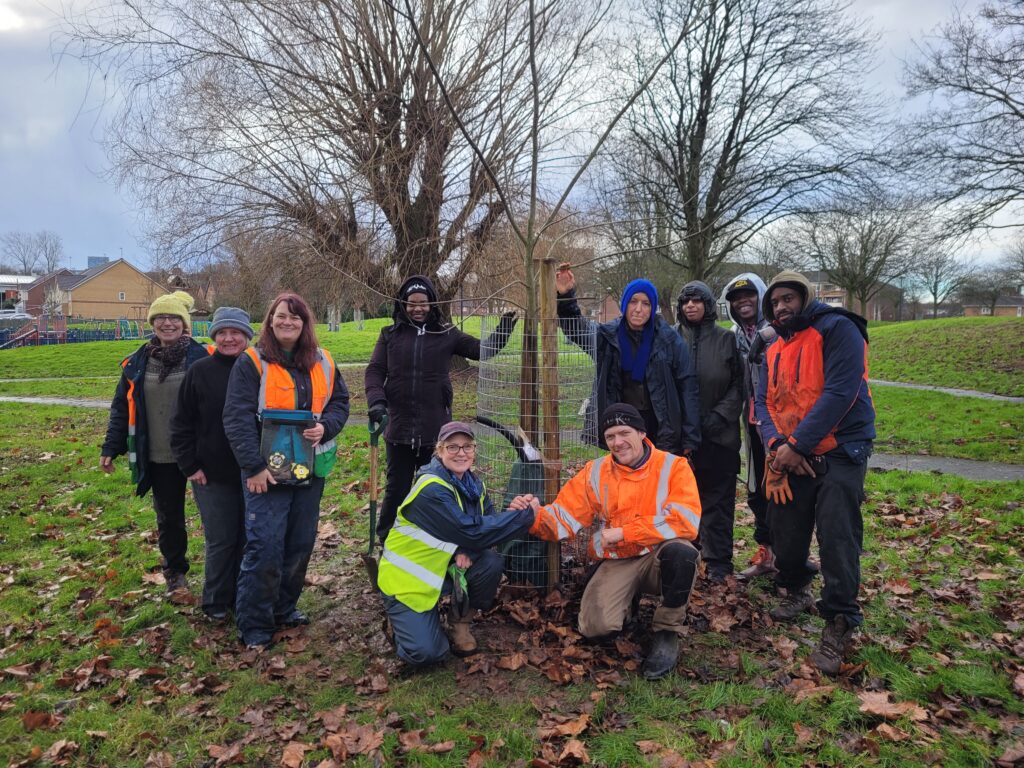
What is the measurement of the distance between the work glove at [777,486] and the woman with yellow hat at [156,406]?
3.95 meters

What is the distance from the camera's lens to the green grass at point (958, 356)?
15.7m

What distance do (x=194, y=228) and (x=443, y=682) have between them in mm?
11293

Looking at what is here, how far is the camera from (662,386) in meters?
4.43

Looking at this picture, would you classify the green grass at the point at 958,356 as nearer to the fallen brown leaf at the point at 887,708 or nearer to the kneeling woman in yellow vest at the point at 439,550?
the fallen brown leaf at the point at 887,708

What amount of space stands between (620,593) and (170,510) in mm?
3256

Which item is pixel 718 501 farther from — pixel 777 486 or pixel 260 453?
pixel 260 453

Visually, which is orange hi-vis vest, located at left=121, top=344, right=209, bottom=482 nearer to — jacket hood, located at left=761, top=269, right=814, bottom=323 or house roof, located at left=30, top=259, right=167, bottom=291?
jacket hood, located at left=761, top=269, right=814, bottom=323

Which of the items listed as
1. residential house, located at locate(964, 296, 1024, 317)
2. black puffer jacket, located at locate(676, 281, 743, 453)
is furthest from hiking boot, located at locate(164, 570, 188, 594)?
residential house, located at locate(964, 296, 1024, 317)

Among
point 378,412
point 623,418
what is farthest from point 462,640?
point 378,412

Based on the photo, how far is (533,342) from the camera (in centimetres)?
415

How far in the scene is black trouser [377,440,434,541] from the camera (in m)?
4.83

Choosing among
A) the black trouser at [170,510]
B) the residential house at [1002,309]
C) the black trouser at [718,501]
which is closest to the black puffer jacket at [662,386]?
the black trouser at [718,501]

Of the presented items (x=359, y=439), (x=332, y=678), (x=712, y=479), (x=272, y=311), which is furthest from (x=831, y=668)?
(x=359, y=439)

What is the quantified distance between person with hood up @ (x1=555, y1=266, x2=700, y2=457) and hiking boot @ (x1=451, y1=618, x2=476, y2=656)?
1523mm
